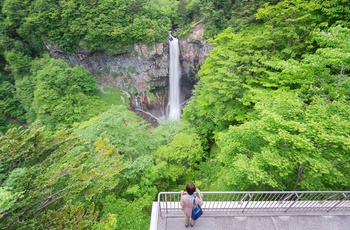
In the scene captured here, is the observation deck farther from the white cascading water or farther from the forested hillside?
the white cascading water

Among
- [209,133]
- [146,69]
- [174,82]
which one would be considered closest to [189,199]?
[209,133]

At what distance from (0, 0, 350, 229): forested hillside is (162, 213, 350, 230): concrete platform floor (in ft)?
3.20

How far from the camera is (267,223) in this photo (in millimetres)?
5363

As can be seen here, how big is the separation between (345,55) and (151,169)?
9224 millimetres

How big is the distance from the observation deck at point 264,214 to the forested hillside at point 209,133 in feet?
2.09

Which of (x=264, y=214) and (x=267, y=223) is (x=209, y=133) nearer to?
(x=264, y=214)

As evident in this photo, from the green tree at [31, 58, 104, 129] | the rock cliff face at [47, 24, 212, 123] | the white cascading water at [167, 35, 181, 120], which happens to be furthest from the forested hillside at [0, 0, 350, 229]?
the white cascading water at [167, 35, 181, 120]

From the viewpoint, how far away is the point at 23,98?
24.7 m

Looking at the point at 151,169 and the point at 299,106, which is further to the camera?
the point at 151,169

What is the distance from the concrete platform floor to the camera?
17.1 feet

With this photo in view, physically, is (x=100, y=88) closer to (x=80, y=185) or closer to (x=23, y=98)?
(x=23, y=98)

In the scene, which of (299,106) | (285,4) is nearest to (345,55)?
(299,106)

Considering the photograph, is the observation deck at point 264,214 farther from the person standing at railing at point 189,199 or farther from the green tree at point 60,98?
the green tree at point 60,98

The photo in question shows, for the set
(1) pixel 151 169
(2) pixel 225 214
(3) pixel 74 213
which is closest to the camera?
(2) pixel 225 214
